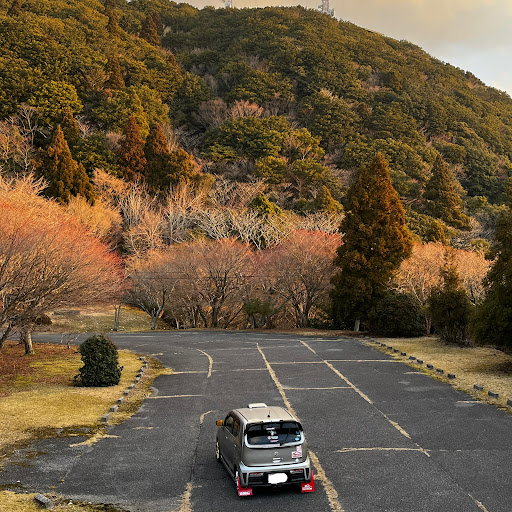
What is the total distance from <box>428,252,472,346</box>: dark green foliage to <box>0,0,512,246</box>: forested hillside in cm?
2684

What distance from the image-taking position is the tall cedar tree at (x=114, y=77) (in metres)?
73.1

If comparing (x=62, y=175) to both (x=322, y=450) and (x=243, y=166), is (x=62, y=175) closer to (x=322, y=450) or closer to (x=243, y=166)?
(x=243, y=166)

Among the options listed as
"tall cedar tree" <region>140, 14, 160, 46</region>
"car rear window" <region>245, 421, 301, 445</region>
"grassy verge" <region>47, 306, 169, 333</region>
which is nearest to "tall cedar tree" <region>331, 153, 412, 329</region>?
"grassy verge" <region>47, 306, 169, 333</region>

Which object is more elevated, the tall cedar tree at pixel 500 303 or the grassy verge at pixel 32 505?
the tall cedar tree at pixel 500 303

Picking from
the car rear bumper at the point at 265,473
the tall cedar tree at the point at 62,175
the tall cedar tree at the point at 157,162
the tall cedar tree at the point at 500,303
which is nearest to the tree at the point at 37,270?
the car rear bumper at the point at 265,473

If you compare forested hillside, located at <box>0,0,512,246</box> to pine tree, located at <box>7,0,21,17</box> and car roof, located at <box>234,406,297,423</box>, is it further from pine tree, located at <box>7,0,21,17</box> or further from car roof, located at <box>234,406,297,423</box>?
car roof, located at <box>234,406,297,423</box>

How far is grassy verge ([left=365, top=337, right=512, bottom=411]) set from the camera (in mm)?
17188

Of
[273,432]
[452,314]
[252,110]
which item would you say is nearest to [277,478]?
[273,432]

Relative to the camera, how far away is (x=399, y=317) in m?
31.4

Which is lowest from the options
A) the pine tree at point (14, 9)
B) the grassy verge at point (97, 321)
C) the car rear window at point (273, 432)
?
the grassy verge at point (97, 321)

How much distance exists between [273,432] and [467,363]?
48.6 feet

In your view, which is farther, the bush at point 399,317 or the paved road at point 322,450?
the bush at point 399,317

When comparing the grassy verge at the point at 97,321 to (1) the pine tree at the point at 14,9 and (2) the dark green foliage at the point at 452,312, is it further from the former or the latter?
(1) the pine tree at the point at 14,9

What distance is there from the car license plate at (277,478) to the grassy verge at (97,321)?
3521 cm
